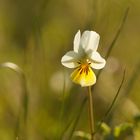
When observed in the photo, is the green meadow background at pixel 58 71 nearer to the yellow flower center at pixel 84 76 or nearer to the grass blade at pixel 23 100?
the grass blade at pixel 23 100

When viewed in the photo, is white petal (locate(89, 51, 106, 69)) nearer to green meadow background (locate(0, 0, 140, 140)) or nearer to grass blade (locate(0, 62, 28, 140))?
green meadow background (locate(0, 0, 140, 140))

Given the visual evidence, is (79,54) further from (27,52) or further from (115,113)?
(27,52)

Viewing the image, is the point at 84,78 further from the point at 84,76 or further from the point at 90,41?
the point at 90,41

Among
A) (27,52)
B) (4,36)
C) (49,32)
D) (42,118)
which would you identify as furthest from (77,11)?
(42,118)

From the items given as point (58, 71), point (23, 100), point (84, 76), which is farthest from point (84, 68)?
point (58, 71)

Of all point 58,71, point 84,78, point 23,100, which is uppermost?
point 84,78

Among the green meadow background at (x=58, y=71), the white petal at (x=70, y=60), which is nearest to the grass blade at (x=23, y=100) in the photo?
the green meadow background at (x=58, y=71)

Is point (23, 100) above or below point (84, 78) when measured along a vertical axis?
below
